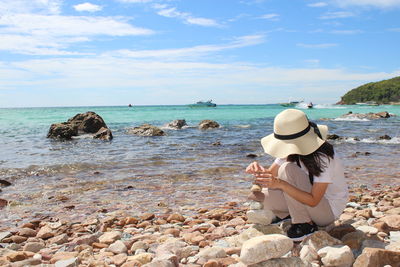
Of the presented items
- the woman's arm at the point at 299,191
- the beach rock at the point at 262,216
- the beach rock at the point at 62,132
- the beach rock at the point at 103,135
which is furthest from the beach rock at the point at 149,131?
the woman's arm at the point at 299,191

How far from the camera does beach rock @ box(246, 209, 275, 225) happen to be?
4809mm

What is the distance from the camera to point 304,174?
4.16 meters

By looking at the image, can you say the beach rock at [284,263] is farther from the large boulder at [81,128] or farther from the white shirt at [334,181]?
the large boulder at [81,128]

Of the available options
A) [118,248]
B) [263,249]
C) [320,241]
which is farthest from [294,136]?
[118,248]

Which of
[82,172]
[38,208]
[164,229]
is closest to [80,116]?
[82,172]

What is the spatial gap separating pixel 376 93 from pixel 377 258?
152 meters

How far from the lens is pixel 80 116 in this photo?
2623 cm

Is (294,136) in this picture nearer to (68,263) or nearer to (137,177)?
(68,263)

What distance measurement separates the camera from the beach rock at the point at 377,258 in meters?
3.32

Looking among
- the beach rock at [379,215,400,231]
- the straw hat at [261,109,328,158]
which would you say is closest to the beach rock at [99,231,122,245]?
the straw hat at [261,109,328,158]

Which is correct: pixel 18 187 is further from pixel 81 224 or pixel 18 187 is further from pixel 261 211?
pixel 261 211

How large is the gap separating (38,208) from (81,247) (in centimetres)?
305

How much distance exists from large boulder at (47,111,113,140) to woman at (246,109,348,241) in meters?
18.8

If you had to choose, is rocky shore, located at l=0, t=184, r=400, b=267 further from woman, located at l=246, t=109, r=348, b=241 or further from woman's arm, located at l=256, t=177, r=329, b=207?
woman's arm, located at l=256, t=177, r=329, b=207
